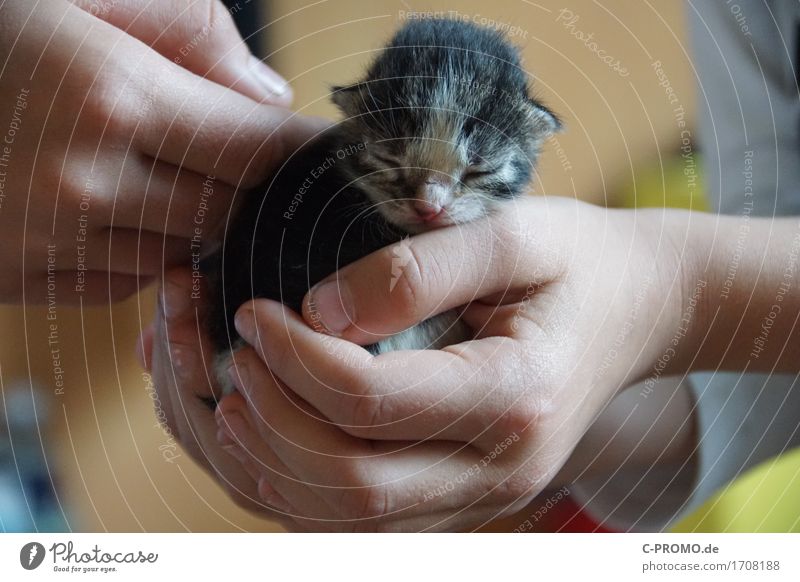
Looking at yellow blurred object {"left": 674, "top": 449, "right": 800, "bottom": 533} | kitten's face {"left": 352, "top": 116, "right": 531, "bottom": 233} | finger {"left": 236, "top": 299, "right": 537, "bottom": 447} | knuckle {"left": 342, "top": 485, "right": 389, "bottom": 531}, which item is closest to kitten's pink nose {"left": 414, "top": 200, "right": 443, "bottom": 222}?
kitten's face {"left": 352, "top": 116, "right": 531, "bottom": 233}

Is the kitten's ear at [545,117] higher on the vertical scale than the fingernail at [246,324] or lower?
higher

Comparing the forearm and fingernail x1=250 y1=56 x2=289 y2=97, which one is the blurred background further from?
the forearm

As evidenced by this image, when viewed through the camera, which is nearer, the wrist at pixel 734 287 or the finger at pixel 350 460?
the finger at pixel 350 460

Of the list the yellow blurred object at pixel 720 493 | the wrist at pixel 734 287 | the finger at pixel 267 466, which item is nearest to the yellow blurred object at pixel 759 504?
the yellow blurred object at pixel 720 493

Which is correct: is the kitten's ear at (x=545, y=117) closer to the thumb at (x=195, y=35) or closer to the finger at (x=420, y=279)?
the finger at (x=420, y=279)

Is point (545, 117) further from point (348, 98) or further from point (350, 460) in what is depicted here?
point (350, 460)

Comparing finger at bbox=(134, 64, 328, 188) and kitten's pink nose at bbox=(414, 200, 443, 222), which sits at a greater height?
finger at bbox=(134, 64, 328, 188)
